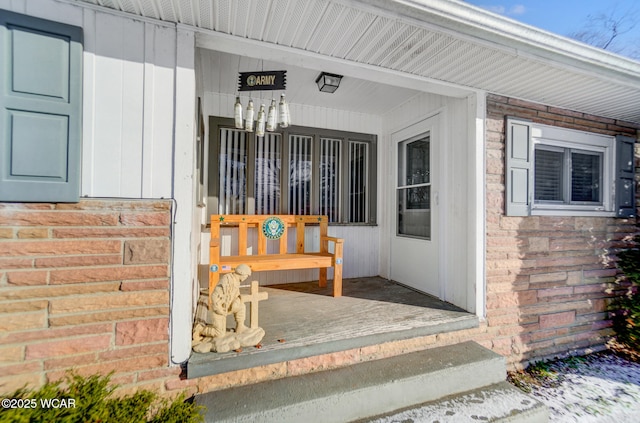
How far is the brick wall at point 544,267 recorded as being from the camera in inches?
107

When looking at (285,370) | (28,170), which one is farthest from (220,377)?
(28,170)

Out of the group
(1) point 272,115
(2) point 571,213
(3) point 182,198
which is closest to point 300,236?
(1) point 272,115

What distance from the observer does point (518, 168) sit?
2.77 m

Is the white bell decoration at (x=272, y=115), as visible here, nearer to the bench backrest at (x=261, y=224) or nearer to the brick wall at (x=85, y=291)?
the bench backrest at (x=261, y=224)

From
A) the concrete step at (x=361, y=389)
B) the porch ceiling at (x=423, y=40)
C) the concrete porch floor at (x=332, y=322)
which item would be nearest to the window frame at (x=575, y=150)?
the porch ceiling at (x=423, y=40)

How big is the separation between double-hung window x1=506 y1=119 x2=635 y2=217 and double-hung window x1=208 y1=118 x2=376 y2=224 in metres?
1.80

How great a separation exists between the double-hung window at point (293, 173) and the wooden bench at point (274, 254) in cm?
22

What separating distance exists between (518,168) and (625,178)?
1.65 m

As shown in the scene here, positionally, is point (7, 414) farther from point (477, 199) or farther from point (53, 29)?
point (477, 199)

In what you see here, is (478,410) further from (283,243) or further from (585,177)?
(585,177)

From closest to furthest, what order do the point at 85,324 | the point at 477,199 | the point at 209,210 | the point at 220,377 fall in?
Result: the point at 85,324, the point at 220,377, the point at 477,199, the point at 209,210

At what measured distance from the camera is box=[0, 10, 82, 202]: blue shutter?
1.51 m

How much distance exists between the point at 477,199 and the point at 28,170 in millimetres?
3247

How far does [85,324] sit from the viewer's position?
165 centimetres
